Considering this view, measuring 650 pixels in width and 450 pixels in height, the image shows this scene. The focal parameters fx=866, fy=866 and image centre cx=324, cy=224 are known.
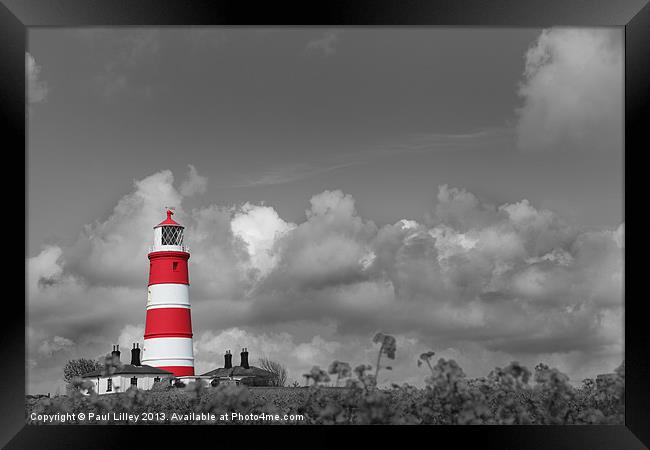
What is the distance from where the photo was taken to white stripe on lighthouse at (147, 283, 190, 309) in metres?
18.3

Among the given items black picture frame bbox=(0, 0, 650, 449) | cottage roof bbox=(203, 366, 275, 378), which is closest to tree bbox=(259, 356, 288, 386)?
cottage roof bbox=(203, 366, 275, 378)

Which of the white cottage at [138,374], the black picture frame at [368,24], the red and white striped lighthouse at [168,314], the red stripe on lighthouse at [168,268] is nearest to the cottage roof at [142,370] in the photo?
the white cottage at [138,374]

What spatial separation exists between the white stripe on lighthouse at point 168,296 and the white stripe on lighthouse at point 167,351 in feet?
2.36

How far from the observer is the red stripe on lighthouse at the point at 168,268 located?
1867 cm

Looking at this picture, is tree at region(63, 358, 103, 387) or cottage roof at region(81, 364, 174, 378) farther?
tree at region(63, 358, 103, 387)

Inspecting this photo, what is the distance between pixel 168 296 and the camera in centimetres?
1830

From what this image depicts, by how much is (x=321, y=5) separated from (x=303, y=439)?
2.11 metres

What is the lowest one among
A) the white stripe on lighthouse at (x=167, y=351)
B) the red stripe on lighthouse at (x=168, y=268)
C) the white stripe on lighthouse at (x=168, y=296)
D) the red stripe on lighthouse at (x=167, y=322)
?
the white stripe on lighthouse at (x=167, y=351)

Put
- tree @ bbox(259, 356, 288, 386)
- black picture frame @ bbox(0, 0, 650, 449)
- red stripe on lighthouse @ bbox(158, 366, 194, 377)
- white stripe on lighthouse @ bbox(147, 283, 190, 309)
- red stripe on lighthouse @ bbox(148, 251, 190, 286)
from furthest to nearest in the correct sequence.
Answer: red stripe on lighthouse @ bbox(148, 251, 190, 286) < white stripe on lighthouse @ bbox(147, 283, 190, 309) < red stripe on lighthouse @ bbox(158, 366, 194, 377) < tree @ bbox(259, 356, 288, 386) < black picture frame @ bbox(0, 0, 650, 449)

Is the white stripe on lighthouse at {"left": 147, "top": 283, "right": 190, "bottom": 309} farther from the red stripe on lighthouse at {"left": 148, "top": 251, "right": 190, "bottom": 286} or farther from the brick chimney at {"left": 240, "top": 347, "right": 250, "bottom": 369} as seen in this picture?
the brick chimney at {"left": 240, "top": 347, "right": 250, "bottom": 369}

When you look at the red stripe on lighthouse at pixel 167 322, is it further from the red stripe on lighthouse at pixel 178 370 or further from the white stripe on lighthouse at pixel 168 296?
the red stripe on lighthouse at pixel 178 370

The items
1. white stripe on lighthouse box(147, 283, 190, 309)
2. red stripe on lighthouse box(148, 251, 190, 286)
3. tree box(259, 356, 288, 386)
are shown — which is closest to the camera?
tree box(259, 356, 288, 386)

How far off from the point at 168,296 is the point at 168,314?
397mm

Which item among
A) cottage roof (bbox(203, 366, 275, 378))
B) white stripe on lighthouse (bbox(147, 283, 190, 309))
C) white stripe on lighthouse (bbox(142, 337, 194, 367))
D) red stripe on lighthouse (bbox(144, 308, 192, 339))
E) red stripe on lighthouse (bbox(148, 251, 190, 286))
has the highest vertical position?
red stripe on lighthouse (bbox(148, 251, 190, 286))
